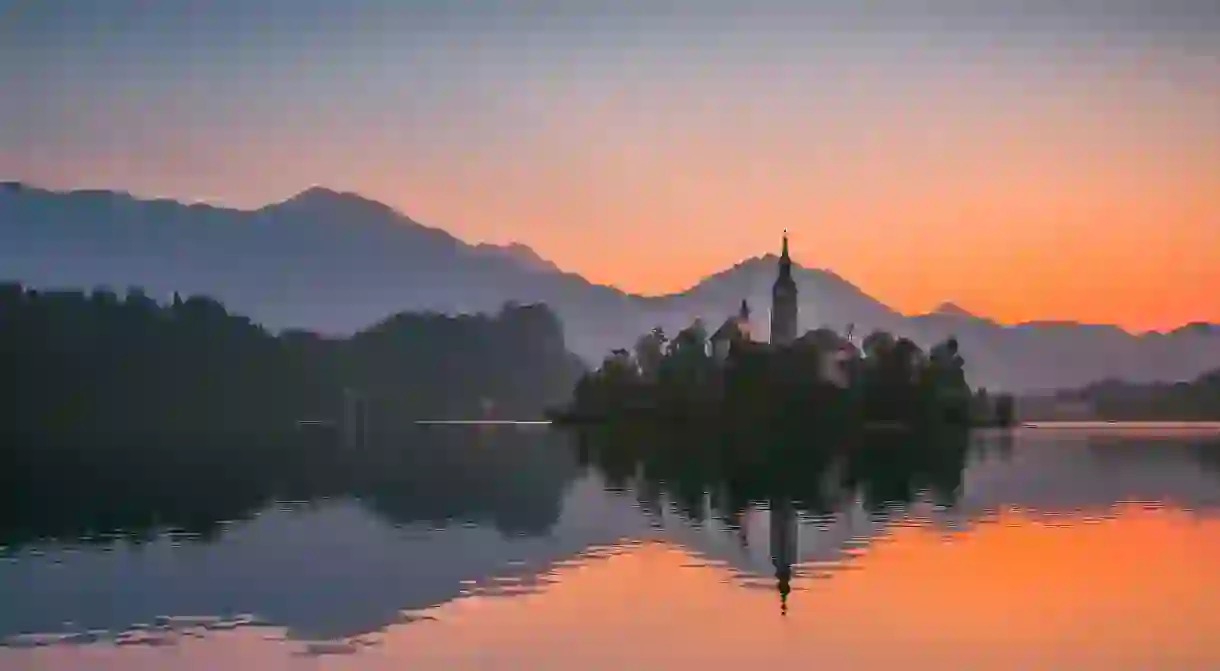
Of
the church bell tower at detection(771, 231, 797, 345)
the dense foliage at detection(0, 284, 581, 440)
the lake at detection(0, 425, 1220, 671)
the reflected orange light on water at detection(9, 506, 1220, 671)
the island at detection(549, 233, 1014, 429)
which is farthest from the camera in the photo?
the church bell tower at detection(771, 231, 797, 345)

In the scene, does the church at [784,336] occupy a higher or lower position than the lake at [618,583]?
higher

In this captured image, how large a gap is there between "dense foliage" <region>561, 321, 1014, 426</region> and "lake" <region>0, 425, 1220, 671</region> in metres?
73.4

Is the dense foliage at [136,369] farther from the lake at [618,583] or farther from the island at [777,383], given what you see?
the lake at [618,583]

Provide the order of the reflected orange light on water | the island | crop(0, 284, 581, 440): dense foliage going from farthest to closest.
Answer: crop(0, 284, 581, 440): dense foliage, the island, the reflected orange light on water

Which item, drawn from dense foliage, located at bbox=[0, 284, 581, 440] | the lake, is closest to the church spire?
dense foliage, located at bbox=[0, 284, 581, 440]

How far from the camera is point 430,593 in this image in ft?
98.0

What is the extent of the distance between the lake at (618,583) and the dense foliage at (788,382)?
241ft

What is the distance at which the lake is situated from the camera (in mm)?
24234

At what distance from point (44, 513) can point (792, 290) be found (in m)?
143

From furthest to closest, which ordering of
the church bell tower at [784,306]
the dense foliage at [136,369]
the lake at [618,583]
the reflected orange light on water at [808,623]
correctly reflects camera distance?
the church bell tower at [784,306], the dense foliage at [136,369], the lake at [618,583], the reflected orange light on water at [808,623]

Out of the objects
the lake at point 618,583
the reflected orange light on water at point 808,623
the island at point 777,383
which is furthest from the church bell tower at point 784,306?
the reflected orange light on water at point 808,623

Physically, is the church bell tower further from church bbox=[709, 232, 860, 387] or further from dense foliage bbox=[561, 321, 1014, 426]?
dense foliage bbox=[561, 321, 1014, 426]

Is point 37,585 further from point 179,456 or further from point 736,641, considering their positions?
A: point 179,456

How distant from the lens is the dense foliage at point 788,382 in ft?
427
